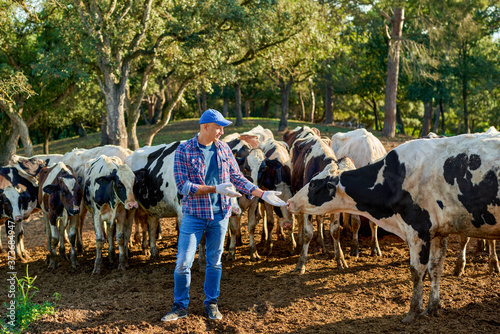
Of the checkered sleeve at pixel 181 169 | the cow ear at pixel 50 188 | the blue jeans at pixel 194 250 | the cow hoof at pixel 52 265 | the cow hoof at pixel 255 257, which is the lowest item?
the cow hoof at pixel 52 265

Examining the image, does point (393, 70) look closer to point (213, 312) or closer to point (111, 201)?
point (111, 201)

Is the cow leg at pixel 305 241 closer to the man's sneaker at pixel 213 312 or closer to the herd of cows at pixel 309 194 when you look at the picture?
the herd of cows at pixel 309 194

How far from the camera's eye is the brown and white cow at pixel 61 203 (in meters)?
8.71

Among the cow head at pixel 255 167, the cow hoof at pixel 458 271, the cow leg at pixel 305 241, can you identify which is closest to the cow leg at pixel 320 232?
the cow leg at pixel 305 241

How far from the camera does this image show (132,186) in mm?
8664

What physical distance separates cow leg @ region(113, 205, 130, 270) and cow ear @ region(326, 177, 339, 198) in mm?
4156

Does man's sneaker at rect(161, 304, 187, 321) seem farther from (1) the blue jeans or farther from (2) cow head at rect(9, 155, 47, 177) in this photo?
(2) cow head at rect(9, 155, 47, 177)

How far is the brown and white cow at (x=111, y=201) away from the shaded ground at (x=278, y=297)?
392 mm

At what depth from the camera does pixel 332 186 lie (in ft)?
21.1

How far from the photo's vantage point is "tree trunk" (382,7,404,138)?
2385 cm

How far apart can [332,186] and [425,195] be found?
1.21 meters

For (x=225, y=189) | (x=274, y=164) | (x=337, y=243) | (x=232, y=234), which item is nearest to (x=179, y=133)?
(x=274, y=164)

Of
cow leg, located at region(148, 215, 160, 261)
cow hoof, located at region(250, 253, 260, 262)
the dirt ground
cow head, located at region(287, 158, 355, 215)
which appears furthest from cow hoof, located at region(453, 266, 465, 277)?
cow leg, located at region(148, 215, 160, 261)

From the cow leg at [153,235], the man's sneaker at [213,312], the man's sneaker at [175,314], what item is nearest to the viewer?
the man's sneaker at [175,314]
